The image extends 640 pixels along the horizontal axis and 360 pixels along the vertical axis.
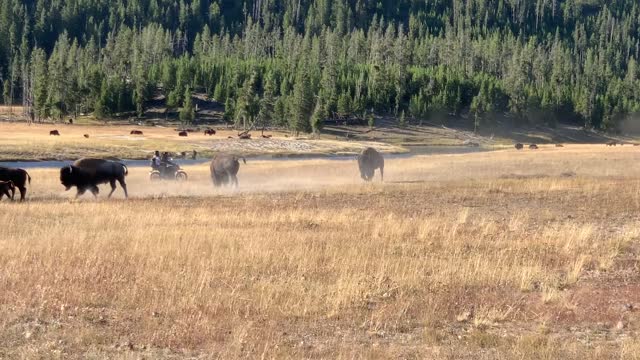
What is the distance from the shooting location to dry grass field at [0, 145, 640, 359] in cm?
930

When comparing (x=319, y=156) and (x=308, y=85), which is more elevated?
(x=308, y=85)

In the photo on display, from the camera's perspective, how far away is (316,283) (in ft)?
41.2

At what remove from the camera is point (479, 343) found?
952cm

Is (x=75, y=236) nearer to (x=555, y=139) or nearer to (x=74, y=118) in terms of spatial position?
(x=74, y=118)

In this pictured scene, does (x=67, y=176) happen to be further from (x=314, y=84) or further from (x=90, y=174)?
(x=314, y=84)

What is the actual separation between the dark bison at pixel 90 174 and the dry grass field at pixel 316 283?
21.3 feet

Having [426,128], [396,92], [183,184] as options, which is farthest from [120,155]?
[396,92]

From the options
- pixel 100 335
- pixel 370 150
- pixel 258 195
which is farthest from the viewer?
pixel 370 150

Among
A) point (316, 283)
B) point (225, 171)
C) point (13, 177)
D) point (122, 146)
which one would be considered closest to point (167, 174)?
point (225, 171)

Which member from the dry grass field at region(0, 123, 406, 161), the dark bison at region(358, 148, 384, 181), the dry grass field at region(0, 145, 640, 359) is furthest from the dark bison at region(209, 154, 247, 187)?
the dry grass field at region(0, 123, 406, 161)

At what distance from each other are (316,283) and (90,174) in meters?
21.6

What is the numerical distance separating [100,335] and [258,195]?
2159 centimetres

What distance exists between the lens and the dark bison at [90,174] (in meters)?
30.9

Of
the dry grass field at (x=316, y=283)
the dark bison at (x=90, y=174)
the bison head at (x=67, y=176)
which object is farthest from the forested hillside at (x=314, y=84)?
the dry grass field at (x=316, y=283)
